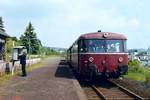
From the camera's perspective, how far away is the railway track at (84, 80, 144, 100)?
695 inches

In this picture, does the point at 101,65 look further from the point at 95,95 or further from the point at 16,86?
the point at 16,86

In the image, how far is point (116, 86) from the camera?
22.3m

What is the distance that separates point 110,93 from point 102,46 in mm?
3487

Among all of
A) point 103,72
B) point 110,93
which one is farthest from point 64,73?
point 110,93

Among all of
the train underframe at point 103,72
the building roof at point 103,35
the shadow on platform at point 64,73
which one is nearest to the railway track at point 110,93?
the train underframe at point 103,72

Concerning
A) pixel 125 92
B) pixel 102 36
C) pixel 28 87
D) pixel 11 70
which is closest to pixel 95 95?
pixel 125 92

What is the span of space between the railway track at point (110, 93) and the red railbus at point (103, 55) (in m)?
0.81

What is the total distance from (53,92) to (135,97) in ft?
11.4

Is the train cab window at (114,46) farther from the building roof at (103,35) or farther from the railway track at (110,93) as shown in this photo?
the railway track at (110,93)

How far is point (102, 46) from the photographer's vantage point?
72.7 feet

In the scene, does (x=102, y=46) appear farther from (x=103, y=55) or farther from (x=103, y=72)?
(x=103, y=72)

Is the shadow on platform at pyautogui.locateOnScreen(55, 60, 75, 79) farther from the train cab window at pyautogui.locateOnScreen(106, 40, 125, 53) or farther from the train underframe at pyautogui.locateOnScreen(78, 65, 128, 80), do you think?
the train cab window at pyautogui.locateOnScreen(106, 40, 125, 53)

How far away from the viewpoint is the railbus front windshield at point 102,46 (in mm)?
22062

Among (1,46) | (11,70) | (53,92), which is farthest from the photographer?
(1,46)
